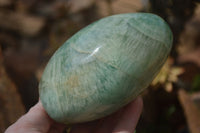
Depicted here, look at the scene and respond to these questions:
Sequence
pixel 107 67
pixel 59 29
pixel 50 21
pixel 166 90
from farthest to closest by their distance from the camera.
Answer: pixel 50 21, pixel 59 29, pixel 166 90, pixel 107 67

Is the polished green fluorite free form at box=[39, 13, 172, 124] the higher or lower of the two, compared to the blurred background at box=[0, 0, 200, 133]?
higher

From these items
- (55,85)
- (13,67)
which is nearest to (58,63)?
(55,85)

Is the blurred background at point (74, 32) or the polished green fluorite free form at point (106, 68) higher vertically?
the polished green fluorite free form at point (106, 68)

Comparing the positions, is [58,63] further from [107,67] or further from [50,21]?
[50,21]

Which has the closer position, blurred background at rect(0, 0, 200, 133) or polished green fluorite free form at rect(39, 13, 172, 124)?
polished green fluorite free form at rect(39, 13, 172, 124)

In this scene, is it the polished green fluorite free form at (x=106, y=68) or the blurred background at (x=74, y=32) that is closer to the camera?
the polished green fluorite free form at (x=106, y=68)
